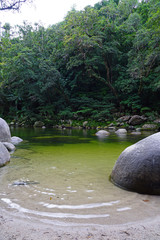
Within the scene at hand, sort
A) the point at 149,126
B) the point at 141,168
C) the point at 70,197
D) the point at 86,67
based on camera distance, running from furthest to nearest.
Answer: the point at 86,67, the point at 149,126, the point at 141,168, the point at 70,197

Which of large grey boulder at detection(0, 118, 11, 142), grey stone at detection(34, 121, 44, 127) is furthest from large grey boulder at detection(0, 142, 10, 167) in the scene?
grey stone at detection(34, 121, 44, 127)

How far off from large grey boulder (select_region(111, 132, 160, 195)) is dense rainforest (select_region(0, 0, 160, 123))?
13.8 metres

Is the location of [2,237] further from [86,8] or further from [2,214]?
[86,8]

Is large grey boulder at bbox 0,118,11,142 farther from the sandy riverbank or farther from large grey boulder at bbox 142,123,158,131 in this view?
large grey boulder at bbox 142,123,158,131

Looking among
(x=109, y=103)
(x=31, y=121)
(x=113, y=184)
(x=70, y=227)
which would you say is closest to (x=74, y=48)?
(x=109, y=103)

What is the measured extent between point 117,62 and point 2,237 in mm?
21804

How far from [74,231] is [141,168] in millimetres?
1436

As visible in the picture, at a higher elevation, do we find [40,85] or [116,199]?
[40,85]

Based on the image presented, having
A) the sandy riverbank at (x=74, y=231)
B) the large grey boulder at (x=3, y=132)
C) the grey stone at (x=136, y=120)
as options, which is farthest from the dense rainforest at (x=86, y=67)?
the sandy riverbank at (x=74, y=231)

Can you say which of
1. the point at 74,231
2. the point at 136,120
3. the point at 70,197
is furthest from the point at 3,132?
the point at 136,120

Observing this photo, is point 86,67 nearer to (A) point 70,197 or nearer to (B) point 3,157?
(B) point 3,157

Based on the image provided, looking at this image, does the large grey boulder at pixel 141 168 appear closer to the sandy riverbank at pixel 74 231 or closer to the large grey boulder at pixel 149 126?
the sandy riverbank at pixel 74 231

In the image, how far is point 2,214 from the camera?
2.02 meters

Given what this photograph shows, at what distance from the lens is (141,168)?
2.76 m
